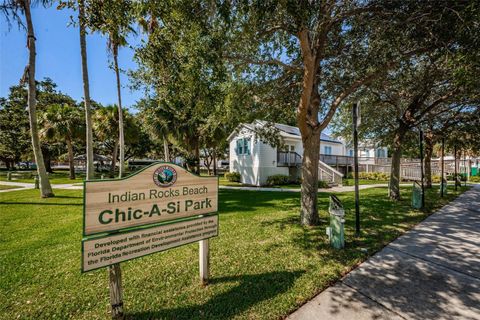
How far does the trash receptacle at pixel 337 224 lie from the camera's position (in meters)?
4.52

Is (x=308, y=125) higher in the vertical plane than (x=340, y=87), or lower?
lower

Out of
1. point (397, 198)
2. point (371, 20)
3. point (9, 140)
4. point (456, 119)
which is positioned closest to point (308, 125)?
point (371, 20)

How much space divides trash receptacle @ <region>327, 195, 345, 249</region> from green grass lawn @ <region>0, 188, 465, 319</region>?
0.19 meters

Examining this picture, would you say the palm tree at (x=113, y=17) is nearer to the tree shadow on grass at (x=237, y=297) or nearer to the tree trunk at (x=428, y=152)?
the tree shadow on grass at (x=237, y=297)

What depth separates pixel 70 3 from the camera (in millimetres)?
3535

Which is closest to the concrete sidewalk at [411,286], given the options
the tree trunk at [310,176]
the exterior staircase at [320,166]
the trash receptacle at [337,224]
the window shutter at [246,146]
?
the trash receptacle at [337,224]

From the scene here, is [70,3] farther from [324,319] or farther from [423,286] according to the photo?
[423,286]

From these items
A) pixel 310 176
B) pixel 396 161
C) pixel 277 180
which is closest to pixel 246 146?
pixel 277 180

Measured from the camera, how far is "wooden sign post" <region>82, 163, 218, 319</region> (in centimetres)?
239

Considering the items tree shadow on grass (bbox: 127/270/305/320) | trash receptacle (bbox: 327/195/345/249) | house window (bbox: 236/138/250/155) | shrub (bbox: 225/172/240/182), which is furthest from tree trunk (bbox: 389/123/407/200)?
shrub (bbox: 225/172/240/182)

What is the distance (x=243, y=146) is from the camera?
755 inches

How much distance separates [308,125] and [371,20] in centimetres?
A: 272

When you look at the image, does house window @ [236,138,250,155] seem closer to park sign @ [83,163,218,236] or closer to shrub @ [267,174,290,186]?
shrub @ [267,174,290,186]

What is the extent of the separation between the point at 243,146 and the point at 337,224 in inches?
586
